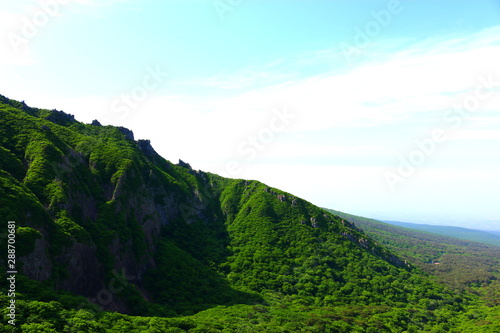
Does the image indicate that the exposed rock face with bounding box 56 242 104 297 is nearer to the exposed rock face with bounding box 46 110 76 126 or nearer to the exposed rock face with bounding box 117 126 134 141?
the exposed rock face with bounding box 46 110 76 126

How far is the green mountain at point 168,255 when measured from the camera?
5969 cm

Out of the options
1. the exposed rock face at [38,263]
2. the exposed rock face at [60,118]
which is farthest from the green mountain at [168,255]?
the exposed rock face at [60,118]

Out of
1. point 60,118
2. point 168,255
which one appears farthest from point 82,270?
point 60,118

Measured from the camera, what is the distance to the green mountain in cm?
5969

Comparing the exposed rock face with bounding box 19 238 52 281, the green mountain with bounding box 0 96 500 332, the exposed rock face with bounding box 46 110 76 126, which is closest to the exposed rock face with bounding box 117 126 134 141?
the green mountain with bounding box 0 96 500 332

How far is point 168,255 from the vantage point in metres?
106

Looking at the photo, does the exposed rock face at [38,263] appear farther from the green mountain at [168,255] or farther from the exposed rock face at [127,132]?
the exposed rock face at [127,132]

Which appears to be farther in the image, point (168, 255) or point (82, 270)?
point (168, 255)

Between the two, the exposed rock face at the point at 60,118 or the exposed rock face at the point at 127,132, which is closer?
the exposed rock face at the point at 60,118

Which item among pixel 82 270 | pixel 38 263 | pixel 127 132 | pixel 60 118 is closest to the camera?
pixel 38 263

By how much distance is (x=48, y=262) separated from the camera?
200ft

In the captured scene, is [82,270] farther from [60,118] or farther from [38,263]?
[60,118]

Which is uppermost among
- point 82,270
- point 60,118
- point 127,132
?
point 60,118

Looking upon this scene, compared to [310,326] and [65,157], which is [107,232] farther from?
[310,326]
